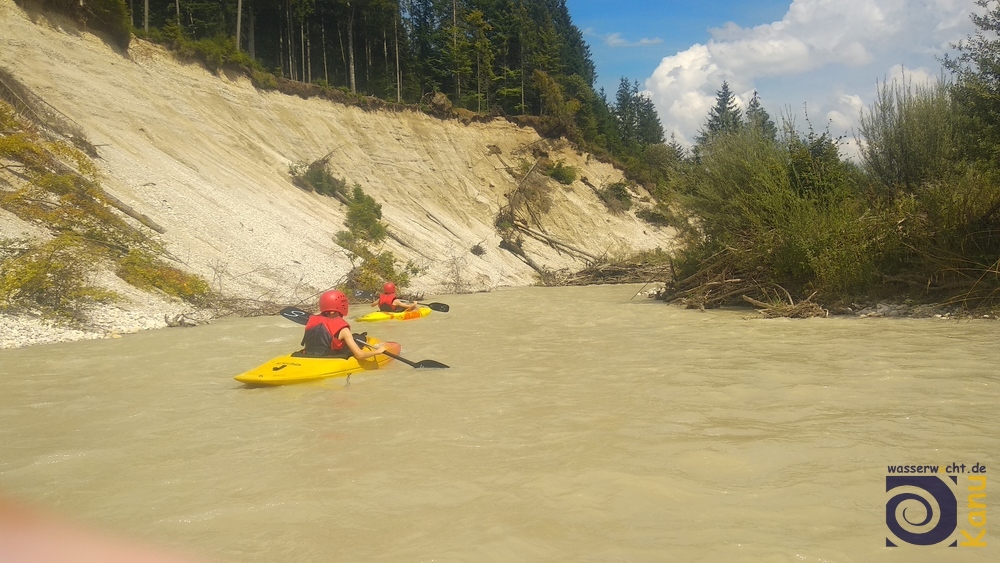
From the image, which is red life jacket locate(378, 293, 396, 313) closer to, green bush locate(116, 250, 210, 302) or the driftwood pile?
green bush locate(116, 250, 210, 302)

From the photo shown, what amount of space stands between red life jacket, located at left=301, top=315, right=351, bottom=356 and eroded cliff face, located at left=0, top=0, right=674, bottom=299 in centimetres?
722

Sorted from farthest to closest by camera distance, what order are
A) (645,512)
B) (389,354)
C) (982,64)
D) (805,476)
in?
(982,64)
(389,354)
(805,476)
(645,512)

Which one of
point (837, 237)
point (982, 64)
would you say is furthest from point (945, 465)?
point (982, 64)

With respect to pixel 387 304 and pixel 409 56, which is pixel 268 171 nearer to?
pixel 387 304

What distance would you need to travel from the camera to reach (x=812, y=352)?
738cm

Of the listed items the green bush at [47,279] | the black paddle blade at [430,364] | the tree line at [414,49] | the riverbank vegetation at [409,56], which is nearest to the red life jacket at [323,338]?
the black paddle blade at [430,364]

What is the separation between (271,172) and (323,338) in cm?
1603

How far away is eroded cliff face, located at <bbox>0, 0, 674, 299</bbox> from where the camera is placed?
15.4m

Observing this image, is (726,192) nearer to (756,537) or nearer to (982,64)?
(982,64)

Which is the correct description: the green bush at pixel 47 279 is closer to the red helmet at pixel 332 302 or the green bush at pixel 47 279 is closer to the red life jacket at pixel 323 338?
the red life jacket at pixel 323 338

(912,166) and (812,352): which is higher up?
(912,166)

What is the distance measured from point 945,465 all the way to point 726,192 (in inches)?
410

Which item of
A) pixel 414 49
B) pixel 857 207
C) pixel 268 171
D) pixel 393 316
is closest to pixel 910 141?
pixel 857 207

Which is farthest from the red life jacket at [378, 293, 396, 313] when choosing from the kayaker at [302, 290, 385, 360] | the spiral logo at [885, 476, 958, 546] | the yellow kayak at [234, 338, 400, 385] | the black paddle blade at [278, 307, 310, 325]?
the spiral logo at [885, 476, 958, 546]
